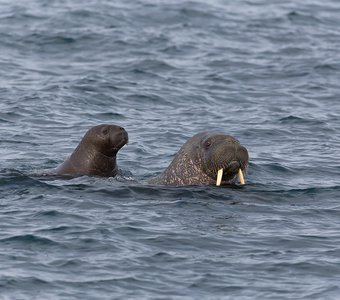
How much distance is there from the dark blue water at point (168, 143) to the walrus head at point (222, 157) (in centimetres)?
25

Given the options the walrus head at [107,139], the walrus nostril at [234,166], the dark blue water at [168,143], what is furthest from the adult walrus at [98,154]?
the walrus nostril at [234,166]

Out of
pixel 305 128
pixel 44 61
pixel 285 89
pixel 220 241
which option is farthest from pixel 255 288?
pixel 44 61

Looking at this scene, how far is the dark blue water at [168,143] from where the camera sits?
37.1 ft

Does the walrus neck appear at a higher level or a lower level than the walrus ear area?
lower

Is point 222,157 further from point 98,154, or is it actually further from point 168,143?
point 168,143

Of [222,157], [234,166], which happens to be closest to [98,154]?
[222,157]

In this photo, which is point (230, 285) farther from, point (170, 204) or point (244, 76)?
point (244, 76)

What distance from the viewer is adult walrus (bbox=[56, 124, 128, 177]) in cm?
1602

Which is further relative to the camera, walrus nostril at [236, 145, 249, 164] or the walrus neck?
the walrus neck

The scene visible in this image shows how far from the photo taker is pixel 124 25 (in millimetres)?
29531

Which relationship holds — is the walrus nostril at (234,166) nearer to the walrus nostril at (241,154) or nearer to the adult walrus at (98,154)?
the walrus nostril at (241,154)

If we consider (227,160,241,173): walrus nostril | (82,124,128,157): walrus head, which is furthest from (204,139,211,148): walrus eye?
(82,124,128,157): walrus head

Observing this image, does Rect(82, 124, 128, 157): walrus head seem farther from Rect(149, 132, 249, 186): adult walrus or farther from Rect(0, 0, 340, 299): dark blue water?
Rect(149, 132, 249, 186): adult walrus

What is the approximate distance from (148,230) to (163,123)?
7.96 meters
